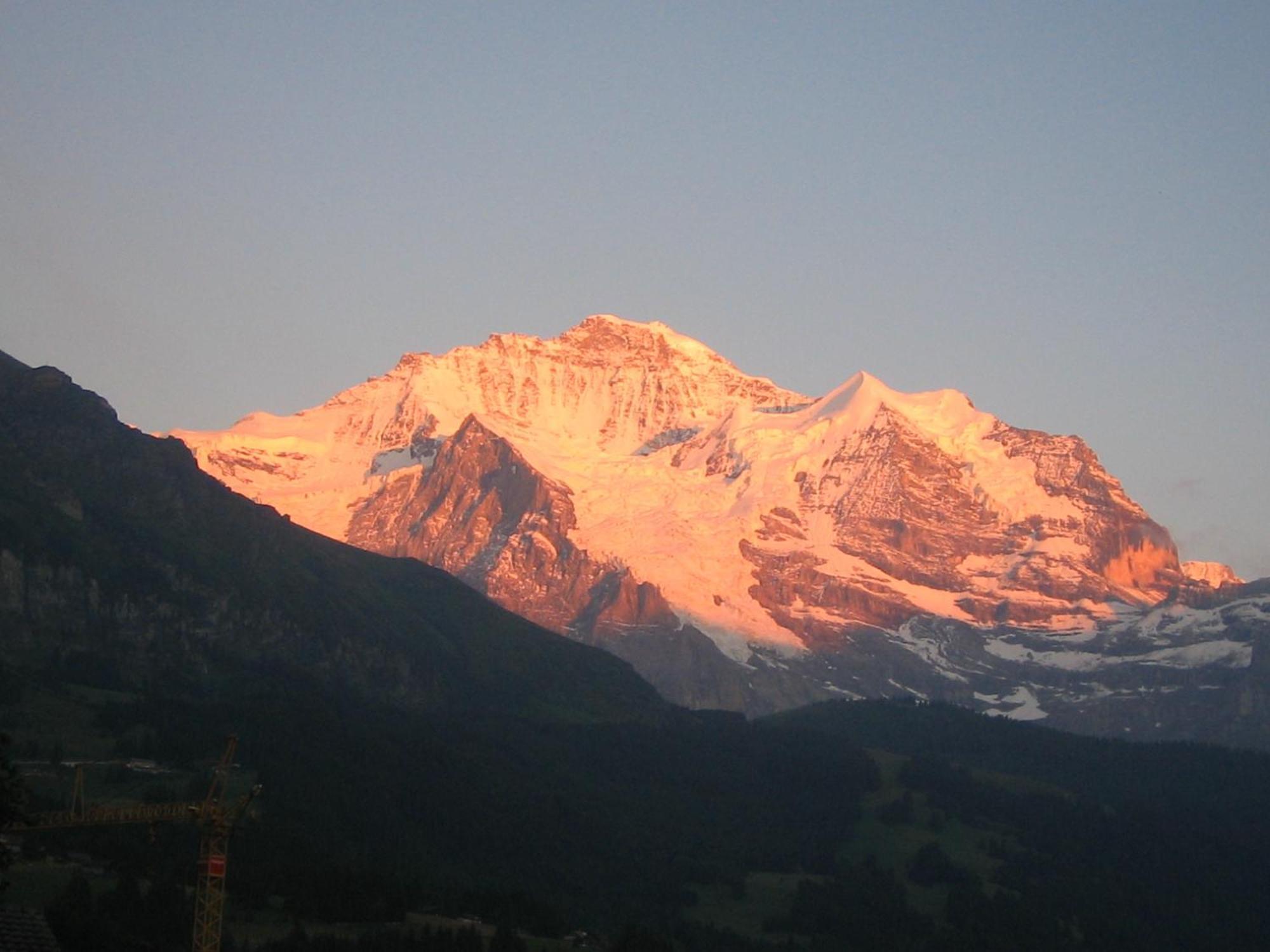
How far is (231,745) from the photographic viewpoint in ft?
606

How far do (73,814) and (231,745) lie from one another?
526 inches

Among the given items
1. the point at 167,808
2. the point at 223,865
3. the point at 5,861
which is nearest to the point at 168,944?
the point at 167,808

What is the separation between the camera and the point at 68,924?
173 meters

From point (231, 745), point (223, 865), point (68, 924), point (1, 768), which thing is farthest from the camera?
point (231, 745)

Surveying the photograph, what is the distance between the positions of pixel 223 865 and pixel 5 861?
48.8 m

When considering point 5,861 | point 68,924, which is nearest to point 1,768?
point 5,861

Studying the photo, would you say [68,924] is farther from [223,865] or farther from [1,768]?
[1,768]

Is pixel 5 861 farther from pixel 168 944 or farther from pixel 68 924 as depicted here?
pixel 168 944

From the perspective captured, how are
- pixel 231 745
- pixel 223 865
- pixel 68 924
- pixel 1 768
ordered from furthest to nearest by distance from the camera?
pixel 231 745 < pixel 68 924 < pixel 223 865 < pixel 1 768

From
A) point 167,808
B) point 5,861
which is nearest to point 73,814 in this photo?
point 167,808

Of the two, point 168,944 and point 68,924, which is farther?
point 168,944

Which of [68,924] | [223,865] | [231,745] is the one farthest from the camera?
[231,745]

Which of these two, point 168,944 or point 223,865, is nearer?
point 223,865

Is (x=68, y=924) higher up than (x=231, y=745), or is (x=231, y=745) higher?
(x=231, y=745)
